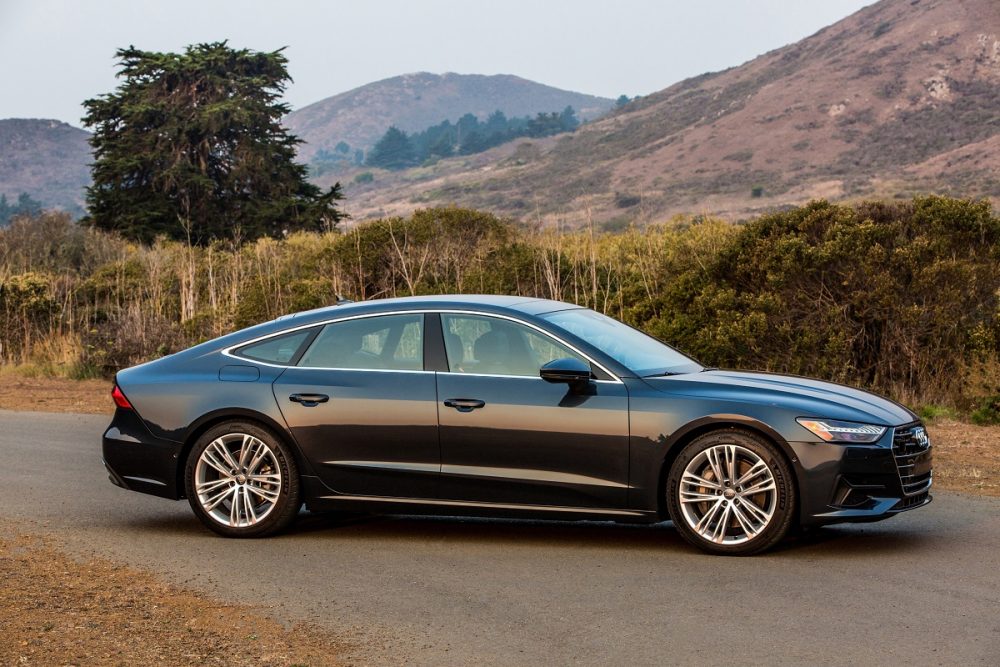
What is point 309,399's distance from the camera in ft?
28.8

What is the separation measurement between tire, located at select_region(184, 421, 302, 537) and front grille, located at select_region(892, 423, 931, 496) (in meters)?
3.67

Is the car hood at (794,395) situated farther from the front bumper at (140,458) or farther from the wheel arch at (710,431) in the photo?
the front bumper at (140,458)

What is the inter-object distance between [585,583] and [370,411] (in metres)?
1.92

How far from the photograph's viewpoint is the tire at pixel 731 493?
7.97 metres

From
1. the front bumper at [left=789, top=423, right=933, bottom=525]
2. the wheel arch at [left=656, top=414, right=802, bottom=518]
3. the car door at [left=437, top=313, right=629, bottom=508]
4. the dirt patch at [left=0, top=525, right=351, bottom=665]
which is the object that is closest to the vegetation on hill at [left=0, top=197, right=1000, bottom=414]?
the front bumper at [left=789, top=423, right=933, bottom=525]

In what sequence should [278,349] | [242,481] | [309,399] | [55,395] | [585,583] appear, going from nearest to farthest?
1. [585,583]
2. [309,399]
3. [242,481]
4. [278,349]
5. [55,395]

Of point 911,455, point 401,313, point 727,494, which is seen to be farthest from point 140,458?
point 911,455

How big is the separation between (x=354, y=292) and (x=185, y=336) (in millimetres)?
2875

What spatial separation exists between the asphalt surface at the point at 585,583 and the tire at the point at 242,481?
0.18 m

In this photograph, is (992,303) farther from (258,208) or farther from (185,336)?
(258,208)

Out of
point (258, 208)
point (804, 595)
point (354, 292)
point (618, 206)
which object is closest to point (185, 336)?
point (354, 292)

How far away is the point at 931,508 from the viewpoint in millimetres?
9695

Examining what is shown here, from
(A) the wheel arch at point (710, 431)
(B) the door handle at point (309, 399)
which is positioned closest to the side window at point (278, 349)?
(B) the door handle at point (309, 399)

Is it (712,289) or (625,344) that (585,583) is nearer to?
(625,344)
